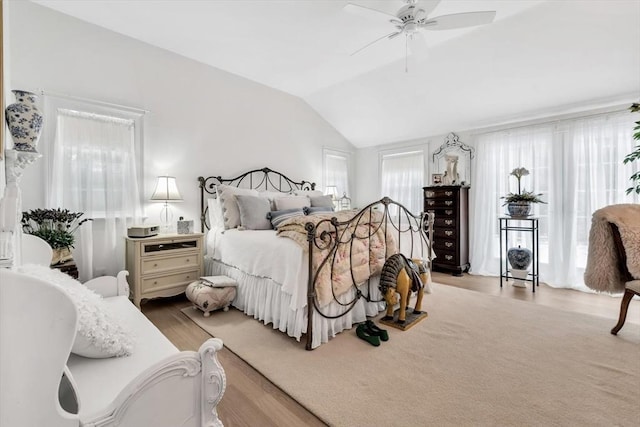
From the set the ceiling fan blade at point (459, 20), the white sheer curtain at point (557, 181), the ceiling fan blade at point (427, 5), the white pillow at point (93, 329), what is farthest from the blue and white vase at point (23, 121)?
the white sheer curtain at point (557, 181)

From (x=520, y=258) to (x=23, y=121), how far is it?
16.4 feet

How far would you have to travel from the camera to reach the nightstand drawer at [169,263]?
3049mm

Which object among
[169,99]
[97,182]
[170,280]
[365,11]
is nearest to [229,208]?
[170,280]

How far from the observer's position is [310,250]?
2.15 m

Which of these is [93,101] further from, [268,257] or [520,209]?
[520,209]

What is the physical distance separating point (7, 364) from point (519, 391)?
2338mm

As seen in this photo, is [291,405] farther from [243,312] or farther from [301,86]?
[301,86]

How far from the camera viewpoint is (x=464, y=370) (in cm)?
196

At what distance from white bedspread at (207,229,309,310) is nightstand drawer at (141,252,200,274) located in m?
0.28

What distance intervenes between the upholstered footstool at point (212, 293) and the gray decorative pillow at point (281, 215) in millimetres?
859

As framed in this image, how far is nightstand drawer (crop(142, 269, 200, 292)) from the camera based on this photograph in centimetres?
306

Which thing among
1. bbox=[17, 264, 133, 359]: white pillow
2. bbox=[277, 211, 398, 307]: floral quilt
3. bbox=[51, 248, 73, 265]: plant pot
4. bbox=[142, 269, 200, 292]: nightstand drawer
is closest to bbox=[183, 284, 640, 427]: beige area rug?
bbox=[277, 211, 398, 307]: floral quilt

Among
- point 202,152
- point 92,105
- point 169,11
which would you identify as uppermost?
point 169,11

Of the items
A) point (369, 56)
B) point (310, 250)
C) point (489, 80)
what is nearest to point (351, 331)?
point (310, 250)
